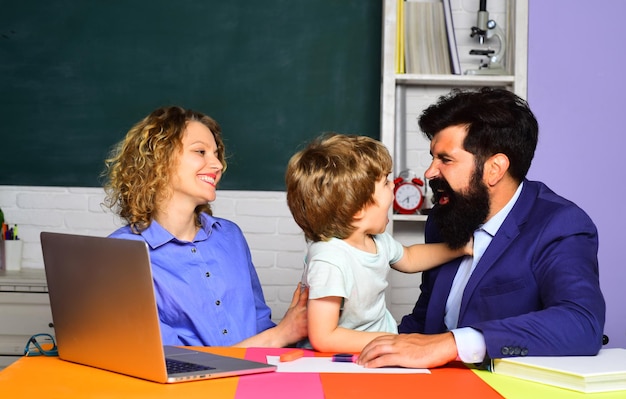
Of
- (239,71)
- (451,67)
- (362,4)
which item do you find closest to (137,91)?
(239,71)

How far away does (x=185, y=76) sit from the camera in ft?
12.7

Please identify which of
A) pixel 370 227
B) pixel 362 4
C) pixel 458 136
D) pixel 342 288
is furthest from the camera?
pixel 362 4

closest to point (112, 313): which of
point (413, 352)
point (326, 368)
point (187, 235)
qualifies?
point (326, 368)

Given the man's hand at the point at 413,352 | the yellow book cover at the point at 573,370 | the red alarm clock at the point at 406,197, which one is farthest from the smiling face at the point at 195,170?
the red alarm clock at the point at 406,197

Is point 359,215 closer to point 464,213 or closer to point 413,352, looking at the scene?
point 464,213

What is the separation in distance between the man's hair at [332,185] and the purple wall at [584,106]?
1.59m

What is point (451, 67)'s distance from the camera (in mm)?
3658

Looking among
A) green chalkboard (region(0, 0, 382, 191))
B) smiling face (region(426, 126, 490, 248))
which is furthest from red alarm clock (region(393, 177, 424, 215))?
smiling face (region(426, 126, 490, 248))

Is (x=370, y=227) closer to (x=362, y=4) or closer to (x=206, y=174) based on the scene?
(x=206, y=174)

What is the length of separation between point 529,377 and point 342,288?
56 cm

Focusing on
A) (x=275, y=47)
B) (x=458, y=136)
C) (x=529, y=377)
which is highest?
(x=275, y=47)

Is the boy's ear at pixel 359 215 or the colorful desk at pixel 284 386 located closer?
the colorful desk at pixel 284 386

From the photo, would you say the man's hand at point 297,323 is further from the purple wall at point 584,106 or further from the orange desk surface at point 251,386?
the purple wall at point 584,106

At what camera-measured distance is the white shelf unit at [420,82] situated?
357cm
